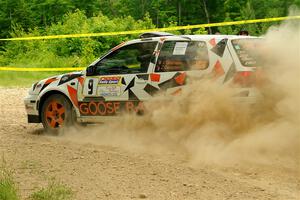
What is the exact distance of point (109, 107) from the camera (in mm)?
8898

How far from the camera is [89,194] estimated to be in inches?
221

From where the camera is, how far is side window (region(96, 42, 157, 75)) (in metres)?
8.75

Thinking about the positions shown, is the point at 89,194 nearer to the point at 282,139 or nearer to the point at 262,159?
the point at 262,159

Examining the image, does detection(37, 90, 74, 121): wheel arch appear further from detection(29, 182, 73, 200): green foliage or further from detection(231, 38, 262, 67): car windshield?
detection(29, 182, 73, 200): green foliage

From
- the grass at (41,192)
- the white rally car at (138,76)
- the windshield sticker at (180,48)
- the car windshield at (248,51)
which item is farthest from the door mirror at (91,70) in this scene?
the grass at (41,192)

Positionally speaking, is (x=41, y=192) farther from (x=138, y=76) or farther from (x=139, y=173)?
(x=138, y=76)

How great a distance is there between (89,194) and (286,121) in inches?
128

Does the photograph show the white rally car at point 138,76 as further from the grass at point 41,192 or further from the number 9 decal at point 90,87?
the grass at point 41,192

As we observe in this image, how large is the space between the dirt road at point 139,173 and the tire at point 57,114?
3.21 feet

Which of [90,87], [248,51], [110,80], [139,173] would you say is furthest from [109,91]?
[139,173]

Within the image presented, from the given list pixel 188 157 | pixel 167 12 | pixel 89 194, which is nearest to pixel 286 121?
pixel 188 157

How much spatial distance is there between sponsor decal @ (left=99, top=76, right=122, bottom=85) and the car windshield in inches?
78.8

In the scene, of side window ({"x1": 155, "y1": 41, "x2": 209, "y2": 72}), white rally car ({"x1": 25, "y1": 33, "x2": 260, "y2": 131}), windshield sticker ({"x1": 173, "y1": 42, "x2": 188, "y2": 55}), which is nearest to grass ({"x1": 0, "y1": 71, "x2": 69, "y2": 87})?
white rally car ({"x1": 25, "y1": 33, "x2": 260, "y2": 131})

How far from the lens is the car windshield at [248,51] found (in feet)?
26.1
